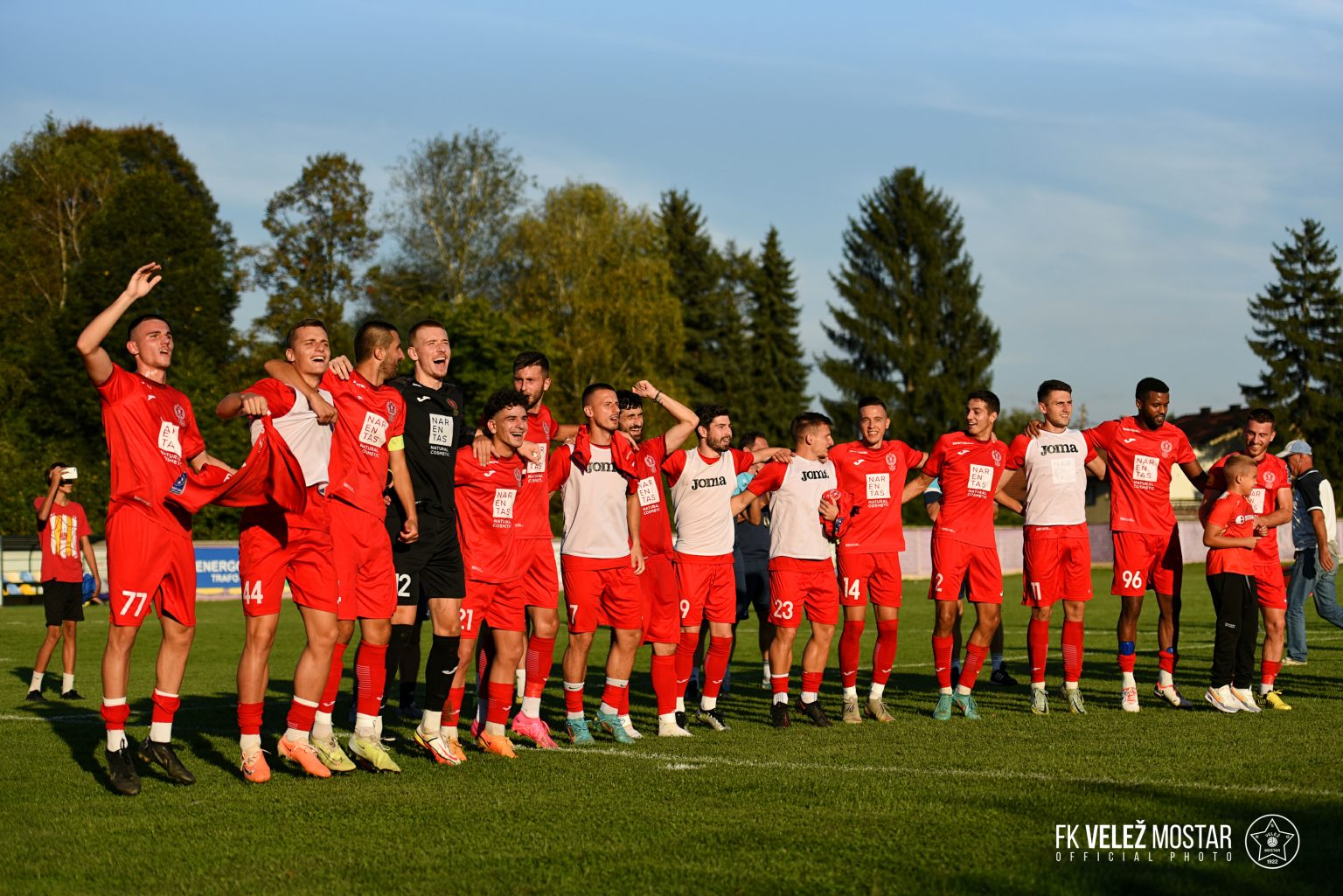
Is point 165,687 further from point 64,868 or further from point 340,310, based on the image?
point 340,310

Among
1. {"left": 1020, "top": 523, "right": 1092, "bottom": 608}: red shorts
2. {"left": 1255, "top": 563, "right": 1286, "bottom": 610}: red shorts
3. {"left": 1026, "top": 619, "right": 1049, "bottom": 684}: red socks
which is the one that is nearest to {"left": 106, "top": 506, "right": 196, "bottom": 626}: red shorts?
{"left": 1026, "top": 619, "right": 1049, "bottom": 684}: red socks

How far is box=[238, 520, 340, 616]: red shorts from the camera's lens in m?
7.76

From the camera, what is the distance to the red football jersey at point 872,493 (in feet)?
35.9

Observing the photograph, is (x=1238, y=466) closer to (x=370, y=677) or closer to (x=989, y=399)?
(x=989, y=399)

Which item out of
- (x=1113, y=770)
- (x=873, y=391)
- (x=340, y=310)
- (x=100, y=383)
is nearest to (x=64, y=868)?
(x=100, y=383)

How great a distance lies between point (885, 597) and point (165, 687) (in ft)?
18.1

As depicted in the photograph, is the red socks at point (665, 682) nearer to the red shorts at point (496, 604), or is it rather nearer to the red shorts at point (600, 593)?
the red shorts at point (600, 593)

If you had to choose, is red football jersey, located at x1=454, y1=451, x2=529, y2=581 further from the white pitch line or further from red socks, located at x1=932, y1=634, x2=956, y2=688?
red socks, located at x1=932, y1=634, x2=956, y2=688

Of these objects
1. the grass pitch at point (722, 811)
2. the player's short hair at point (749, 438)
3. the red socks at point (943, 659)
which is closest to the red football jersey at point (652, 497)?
the grass pitch at point (722, 811)

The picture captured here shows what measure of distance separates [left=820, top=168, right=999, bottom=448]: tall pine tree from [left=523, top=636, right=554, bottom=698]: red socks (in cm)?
5987

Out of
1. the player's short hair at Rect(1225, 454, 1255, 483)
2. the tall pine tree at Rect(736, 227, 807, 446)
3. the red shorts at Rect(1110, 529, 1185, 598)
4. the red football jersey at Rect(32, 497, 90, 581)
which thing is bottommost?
the red football jersey at Rect(32, 497, 90, 581)

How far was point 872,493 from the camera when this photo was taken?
36.2ft

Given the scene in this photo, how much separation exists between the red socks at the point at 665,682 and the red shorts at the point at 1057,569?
10.5 ft

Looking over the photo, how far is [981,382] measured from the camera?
69.6 meters
